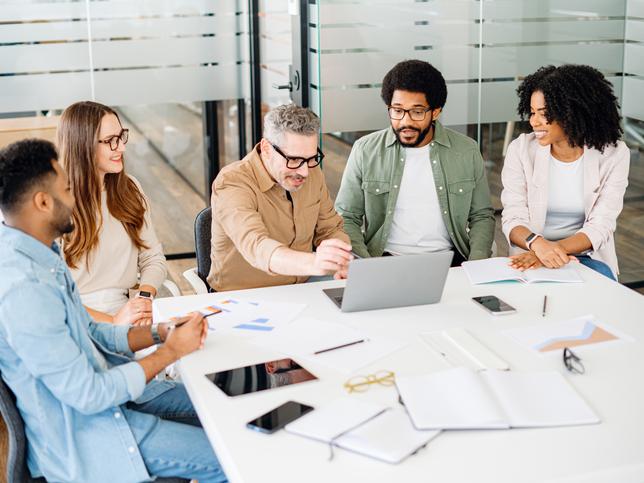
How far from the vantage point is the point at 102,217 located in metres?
3.08

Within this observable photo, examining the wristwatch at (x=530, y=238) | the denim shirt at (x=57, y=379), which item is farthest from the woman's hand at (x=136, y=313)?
the wristwatch at (x=530, y=238)

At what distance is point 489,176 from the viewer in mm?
5012

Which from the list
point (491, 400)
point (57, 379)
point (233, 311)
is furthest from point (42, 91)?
point (491, 400)

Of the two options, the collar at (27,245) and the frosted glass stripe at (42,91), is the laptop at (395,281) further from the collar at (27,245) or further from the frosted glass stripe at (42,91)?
the frosted glass stripe at (42,91)

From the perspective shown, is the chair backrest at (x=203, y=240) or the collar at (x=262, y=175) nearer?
the collar at (x=262, y=175)

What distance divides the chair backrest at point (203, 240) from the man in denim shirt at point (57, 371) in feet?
3.61

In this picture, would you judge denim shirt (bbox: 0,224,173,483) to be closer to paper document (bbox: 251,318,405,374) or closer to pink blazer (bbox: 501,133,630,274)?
paper document (bbox: 251,318,405,374)

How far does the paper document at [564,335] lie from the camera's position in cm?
234

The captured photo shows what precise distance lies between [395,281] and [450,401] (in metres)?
0.63

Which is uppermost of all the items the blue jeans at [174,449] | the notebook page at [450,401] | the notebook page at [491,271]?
the notebook page at [491,271]

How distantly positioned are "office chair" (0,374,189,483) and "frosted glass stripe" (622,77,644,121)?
3785 millimetres

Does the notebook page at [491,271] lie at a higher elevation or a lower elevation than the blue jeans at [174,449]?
higher

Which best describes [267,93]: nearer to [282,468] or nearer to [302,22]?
[302,22]

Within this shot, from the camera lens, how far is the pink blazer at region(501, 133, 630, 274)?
3498 millimetres
